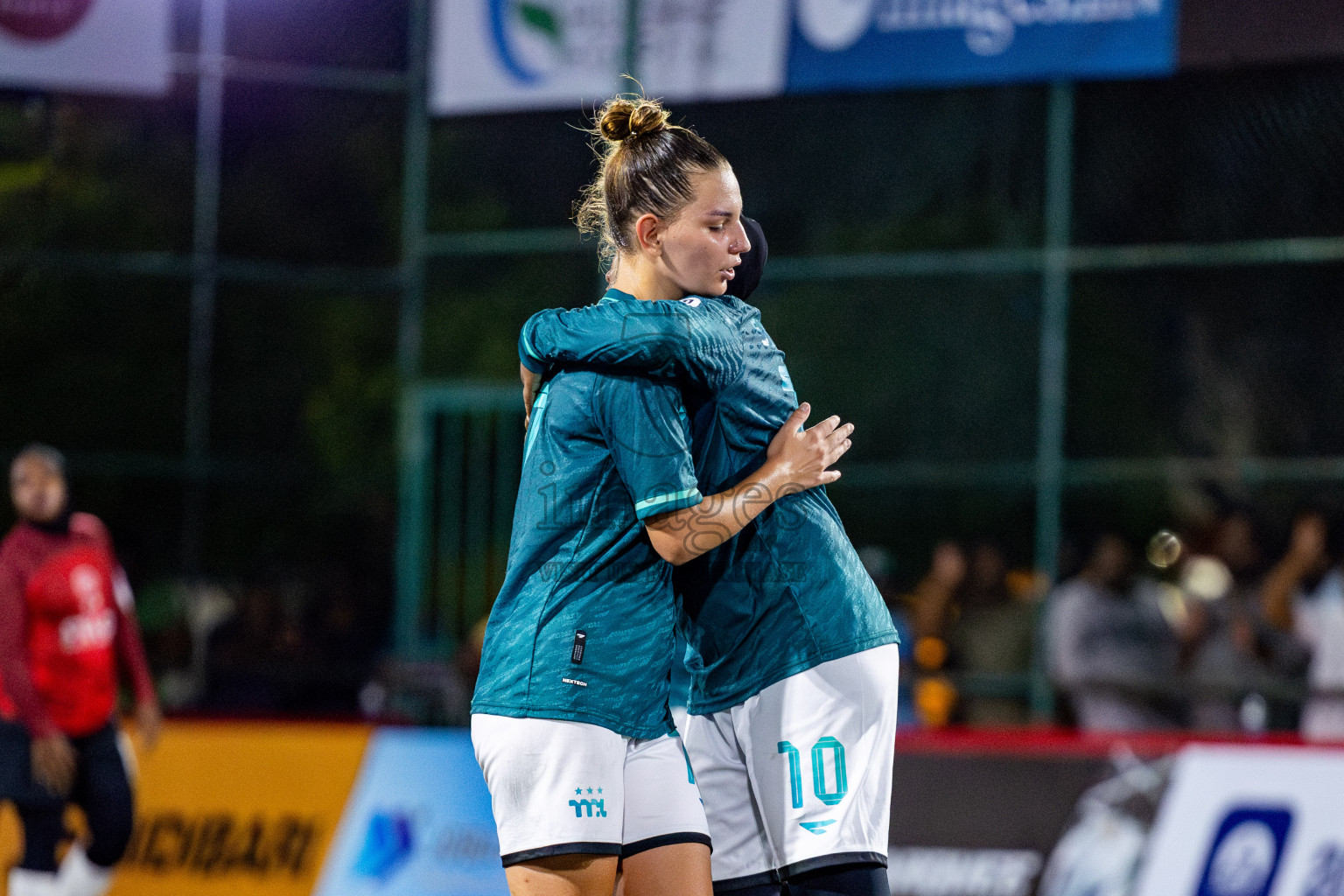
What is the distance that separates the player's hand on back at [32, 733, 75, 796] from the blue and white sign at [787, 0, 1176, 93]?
5.44 metres

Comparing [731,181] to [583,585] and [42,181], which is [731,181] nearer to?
[583,585]

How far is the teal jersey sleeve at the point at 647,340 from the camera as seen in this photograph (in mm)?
2879

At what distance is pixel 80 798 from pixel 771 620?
4802mm

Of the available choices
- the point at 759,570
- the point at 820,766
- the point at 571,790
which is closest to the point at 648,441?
the point at 759,570

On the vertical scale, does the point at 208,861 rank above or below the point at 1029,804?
below

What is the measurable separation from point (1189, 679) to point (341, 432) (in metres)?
6.28

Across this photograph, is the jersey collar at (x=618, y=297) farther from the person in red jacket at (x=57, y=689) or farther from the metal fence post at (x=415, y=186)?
the metal fence post at (x=415, y=186)

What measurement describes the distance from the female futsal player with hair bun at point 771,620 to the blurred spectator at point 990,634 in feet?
18.6

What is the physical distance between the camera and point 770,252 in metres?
10.0

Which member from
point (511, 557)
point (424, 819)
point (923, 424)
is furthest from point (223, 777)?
point (511, 557)

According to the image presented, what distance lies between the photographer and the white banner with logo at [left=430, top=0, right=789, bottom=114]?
9.76m

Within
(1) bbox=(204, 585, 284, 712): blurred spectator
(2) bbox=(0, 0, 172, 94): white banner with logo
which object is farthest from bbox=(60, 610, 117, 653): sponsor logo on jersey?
(2) bbox=(0, 0, 172, 94): white banner with logo

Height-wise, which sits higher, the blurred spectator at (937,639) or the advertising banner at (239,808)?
the blurred spectator at (937,639)

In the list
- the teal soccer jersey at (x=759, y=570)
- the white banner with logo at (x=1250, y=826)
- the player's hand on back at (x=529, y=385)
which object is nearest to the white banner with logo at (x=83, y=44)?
the white banner with logo at (x=1250, y=826)
